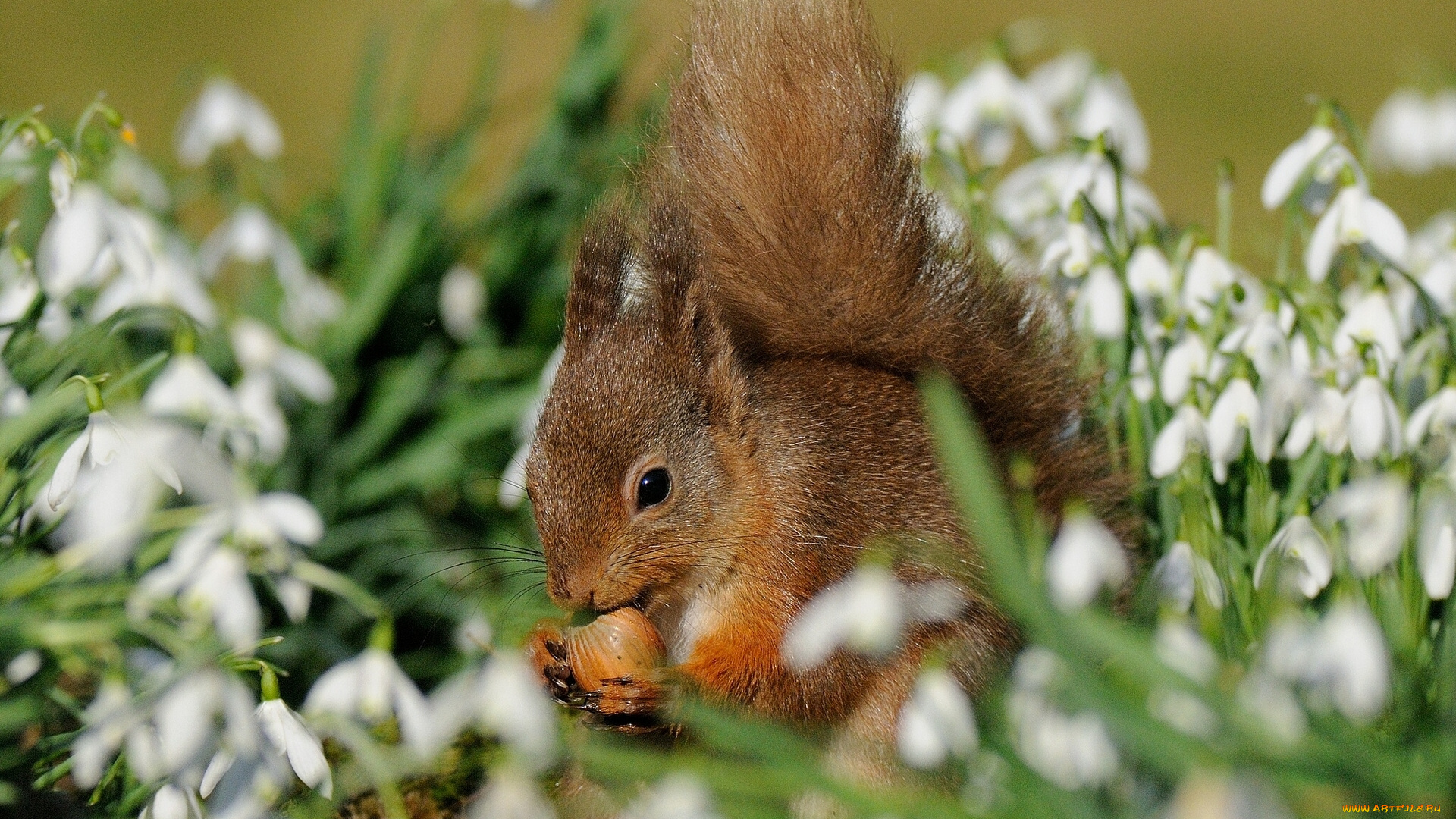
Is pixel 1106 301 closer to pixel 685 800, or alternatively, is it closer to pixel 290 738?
pixel 685 800

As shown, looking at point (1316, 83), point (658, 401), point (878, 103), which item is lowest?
point (1316, 83)

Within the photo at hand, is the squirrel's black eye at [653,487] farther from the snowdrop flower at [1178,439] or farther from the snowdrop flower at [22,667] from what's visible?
the snowdrop flower at [22,667]

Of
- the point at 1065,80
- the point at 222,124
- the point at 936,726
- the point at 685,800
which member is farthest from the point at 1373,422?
the point at 222,124

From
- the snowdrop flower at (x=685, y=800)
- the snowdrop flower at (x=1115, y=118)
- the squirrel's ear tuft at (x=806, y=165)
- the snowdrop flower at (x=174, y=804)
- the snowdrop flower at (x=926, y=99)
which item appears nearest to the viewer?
the snowdrop flower at (x=685, y=800)

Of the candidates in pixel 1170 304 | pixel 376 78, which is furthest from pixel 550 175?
pixel 1170 304

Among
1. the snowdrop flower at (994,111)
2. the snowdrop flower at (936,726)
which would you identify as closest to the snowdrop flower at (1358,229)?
the snowdrop flower at (994,111)

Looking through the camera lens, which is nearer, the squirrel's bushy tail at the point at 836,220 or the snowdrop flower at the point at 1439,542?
the snowdrop flower at the point at 1439,542

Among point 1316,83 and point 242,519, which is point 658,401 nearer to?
point 242,519
